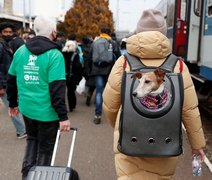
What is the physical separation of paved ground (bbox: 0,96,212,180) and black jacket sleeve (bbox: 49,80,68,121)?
1363 millimetres

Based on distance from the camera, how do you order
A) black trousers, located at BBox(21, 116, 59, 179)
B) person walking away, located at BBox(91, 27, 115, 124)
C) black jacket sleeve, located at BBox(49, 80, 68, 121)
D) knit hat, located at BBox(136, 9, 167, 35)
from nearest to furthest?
1. knit hat, located at BBox(136, 9, 167, 35)
2. black jacket sleeve, located at BBox(49, 80, 68, 121)
3. black trousers, located at BBox(21, 116, 59, 179)
4. person walking away, located at BBox(91, 27, 115, 124)

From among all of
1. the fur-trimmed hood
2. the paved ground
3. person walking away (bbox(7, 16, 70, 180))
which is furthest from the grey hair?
the fur-trimmed hood

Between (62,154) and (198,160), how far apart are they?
9.65ft

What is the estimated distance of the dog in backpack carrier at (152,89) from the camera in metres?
2.26

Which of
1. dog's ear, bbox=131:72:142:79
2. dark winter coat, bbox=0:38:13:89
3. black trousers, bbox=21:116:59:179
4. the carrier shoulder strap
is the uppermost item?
the carrier shoulder strap

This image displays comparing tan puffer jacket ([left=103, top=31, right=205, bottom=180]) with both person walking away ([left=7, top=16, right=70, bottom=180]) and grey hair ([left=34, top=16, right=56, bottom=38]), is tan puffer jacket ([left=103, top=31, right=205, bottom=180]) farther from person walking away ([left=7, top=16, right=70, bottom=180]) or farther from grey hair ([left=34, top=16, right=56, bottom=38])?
grey hair ([left=34, top=16, right=56, bottom=38])

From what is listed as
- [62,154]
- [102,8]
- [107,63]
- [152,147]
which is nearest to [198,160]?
[152,147]

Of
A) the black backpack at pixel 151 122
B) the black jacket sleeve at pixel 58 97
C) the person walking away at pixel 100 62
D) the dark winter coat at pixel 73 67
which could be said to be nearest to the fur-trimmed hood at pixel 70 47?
the dark winter coat at pixel 73 67

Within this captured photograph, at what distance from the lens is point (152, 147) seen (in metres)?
2.36

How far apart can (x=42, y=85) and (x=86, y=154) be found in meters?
2.15

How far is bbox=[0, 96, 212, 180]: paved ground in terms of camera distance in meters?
4.59

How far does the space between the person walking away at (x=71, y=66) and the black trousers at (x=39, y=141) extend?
434 centimetres

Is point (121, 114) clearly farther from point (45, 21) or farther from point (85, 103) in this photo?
point (85, 103)

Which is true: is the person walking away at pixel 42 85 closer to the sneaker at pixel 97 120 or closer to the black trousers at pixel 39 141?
the black trousers at pixel 39 141
